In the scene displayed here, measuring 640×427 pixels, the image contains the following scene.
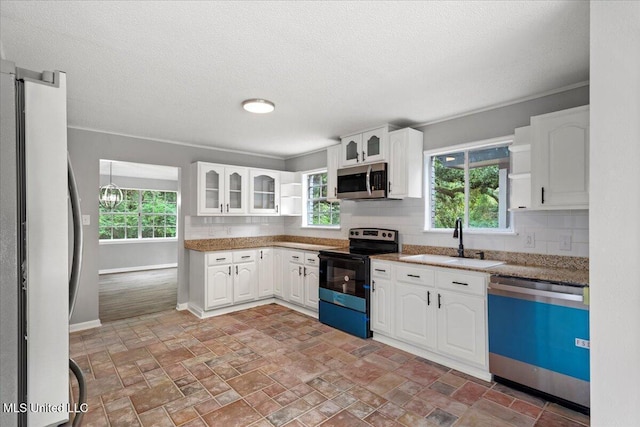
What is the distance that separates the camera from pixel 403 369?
2.80 metres

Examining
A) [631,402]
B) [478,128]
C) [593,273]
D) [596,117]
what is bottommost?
[631,402]

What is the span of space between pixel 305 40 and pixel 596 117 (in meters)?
1.54

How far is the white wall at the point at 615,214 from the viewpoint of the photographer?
1415 mm

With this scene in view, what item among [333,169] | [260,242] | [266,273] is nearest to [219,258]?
[266,273]

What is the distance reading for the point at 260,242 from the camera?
5.34 m

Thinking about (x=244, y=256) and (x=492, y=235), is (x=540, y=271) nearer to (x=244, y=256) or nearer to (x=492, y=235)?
(x=492, y=235)

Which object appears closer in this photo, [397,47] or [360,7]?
[360,7]

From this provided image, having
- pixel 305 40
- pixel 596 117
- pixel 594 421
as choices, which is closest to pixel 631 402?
pixel 594 421

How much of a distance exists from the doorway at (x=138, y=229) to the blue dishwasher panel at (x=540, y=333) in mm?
5168

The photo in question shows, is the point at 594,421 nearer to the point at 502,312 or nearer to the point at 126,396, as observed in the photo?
the point at 502,312

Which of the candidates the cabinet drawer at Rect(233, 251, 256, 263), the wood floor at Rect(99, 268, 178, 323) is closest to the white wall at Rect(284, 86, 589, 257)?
the cabinet drawer at Rect(233, 251, 256, 263)

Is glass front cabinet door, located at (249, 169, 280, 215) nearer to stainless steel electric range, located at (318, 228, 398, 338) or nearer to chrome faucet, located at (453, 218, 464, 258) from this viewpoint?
stainless steel electric range, located at (318, 228, 398, 338)

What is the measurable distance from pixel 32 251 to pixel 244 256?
379cm

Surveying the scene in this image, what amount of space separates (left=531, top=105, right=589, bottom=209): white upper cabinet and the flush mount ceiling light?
2.18 meters
